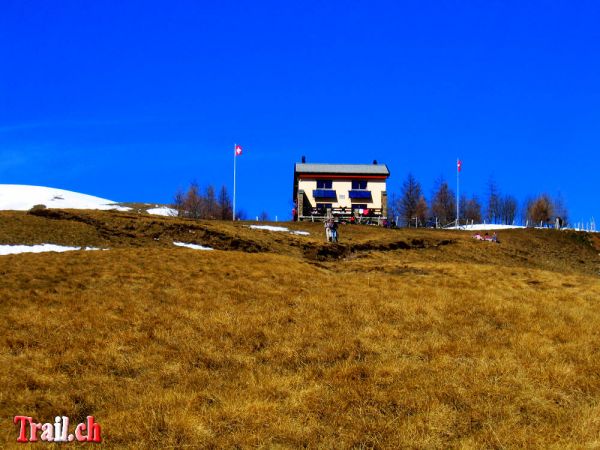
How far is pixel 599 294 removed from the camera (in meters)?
22.0

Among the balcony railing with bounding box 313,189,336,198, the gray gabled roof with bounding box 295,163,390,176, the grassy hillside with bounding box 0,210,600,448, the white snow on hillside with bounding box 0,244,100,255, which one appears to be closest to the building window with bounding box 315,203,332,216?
the balcony railing with bounding box 313,189,336,198

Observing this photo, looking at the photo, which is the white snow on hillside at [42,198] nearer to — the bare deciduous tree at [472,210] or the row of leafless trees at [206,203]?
the row of leafless trees at [206,203]

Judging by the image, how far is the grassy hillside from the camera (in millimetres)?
8594

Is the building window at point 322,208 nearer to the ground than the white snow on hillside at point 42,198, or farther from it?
nearer to the ground

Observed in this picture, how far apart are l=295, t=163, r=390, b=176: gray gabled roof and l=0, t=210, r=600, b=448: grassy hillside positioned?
4707cm

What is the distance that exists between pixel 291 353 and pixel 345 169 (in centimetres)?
6272

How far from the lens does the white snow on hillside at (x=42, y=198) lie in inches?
3930

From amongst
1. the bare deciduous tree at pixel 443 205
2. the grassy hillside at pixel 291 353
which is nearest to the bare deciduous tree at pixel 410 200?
the bare deciduous tree at pixel 443 205

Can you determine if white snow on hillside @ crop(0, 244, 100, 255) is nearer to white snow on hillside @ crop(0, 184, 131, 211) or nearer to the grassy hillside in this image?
the grassy hillside

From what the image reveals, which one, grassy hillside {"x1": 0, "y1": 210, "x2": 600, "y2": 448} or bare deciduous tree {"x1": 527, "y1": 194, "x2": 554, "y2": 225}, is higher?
bare deciduous tree {"x1": 527, "y1": 194, "x2": 554, "y2": 225}

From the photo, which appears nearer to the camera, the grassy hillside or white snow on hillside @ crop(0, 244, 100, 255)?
the grassy hillside

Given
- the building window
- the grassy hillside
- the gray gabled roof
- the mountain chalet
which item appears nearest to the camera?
the grassy hillside

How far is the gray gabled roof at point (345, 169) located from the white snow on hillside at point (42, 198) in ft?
137

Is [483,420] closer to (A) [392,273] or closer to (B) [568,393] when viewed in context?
(B) [568,393]
